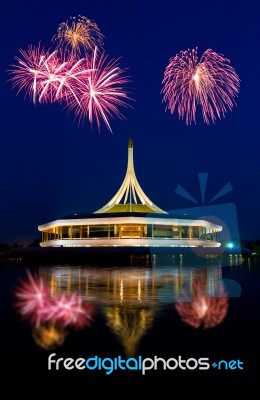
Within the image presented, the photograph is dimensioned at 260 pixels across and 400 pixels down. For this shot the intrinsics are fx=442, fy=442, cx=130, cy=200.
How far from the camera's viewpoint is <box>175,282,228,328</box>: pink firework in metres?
9.20

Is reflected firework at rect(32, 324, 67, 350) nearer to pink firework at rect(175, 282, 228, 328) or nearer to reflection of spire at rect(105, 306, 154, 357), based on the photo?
reflection of spire at rect(105, 306, 154, 357)

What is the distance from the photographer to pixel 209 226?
6072 centimetres

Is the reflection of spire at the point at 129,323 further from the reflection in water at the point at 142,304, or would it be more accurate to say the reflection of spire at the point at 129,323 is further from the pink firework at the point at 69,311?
the pink firework at the point at 69,311

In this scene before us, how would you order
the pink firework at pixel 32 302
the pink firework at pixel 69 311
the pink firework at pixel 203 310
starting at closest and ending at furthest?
1. the pink firework at pixel 69 311
2. the pink firework at pixel 203 310
3. the pink firework at pixel 32 302

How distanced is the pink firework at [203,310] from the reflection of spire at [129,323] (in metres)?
0.82

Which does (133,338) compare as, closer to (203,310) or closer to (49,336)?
(49,336)

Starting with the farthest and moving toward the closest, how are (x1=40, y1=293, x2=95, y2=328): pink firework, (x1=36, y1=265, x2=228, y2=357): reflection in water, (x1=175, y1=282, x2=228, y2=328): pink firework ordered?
1. (x1=175, y1=282, x2=228, y2=328): pink firework
2. (x1=40, y1=293, x2=95, y2=328): pink firework
3. (x1=36, y1=265, x2=228, y2=357): reflection in water

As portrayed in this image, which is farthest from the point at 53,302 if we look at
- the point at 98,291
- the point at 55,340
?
the point at 55,340

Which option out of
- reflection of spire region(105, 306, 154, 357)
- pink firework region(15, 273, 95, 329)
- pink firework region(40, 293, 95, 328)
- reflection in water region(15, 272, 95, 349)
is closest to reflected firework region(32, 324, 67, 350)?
reflection in water region(15, 272, 95, 349)

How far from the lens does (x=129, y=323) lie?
8.80 metres

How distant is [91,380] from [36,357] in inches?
48.1

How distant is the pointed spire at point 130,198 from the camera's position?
197 ft

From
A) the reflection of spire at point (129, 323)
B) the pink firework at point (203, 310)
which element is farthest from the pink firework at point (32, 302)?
the pink firework at point (203, 310)

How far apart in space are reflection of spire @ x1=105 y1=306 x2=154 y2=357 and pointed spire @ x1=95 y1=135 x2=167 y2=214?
48920mm
